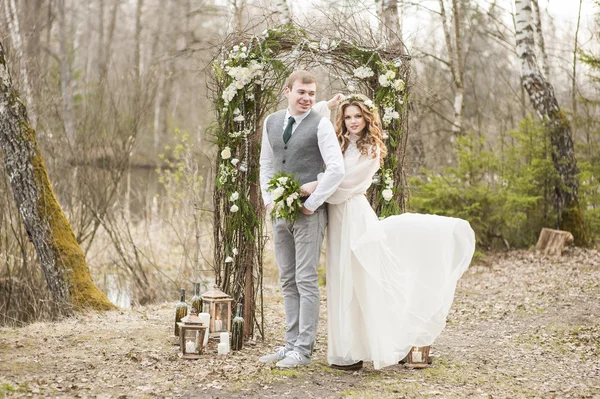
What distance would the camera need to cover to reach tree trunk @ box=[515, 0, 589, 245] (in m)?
10.6

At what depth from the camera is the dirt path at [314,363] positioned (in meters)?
4.29

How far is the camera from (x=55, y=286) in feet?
23.2

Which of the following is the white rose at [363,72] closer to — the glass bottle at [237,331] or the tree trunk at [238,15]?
the tree trunk at [238,15]

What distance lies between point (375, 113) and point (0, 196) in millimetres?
4969

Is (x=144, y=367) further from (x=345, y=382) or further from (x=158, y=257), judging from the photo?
(x=158, y=257)

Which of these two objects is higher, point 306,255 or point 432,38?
point 432,38

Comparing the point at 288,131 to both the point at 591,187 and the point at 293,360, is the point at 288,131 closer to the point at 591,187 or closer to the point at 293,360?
the point at 293,360

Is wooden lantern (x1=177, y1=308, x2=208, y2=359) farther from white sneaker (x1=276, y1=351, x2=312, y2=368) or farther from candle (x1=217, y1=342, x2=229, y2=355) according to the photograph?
white sneaker (x1=276, y1=351, x2=312, y2=368)

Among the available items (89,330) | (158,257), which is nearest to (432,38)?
(158,257)

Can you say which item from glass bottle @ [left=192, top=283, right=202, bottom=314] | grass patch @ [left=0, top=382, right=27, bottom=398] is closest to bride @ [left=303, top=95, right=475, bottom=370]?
glass bottle @ [left=192, top=283, right=202, bottom=314]

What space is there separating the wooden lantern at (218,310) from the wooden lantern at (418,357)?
4.67 feet

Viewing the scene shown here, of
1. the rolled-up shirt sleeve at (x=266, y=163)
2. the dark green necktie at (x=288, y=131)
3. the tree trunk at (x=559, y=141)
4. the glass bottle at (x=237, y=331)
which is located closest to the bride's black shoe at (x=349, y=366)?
the glass bottle at (x=237, y=331)

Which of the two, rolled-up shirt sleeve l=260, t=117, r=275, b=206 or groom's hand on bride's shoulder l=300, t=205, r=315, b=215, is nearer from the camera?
groom's hand on bride's shoulder l=300, t=205, r=315, b=215

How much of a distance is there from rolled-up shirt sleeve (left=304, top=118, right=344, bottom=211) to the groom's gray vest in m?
0.13
